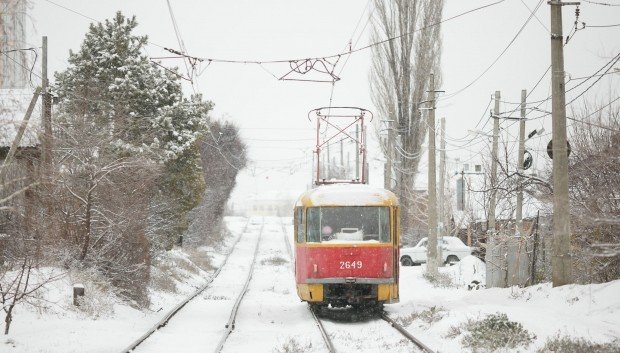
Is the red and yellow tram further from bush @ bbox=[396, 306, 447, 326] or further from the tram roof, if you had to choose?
bush @ bbox=[396, 306, 447, 326]

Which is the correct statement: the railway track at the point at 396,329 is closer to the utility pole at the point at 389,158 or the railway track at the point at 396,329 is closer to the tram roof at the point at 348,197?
the tram roof at the point at 348,197

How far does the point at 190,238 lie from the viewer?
129 feet

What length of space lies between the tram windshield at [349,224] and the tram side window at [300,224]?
0.28 metres

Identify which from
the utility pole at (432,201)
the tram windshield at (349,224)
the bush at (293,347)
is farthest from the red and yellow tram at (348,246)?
the utility pole at (432,201)

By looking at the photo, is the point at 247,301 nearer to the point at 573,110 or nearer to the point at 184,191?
the point at 184,191

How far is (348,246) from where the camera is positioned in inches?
547

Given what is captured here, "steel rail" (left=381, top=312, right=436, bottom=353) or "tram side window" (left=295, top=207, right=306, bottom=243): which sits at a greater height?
"tram side window" (left=295, top=207, right=306, bottom=243)

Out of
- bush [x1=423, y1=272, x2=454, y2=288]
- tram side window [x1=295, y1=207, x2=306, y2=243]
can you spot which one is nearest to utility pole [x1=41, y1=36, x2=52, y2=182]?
tram side window [x1=295, y1=207, x2=306, y2=243]

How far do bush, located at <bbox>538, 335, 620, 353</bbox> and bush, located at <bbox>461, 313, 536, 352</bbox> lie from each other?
1.68ft

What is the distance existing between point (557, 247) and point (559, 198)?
94 cm

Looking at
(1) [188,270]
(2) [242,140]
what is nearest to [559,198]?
(1) [188,270]

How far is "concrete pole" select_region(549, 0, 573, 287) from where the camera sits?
12.3m

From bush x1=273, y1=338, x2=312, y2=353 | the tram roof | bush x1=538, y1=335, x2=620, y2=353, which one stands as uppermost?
the tram roof

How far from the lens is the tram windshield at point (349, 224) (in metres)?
14.2
